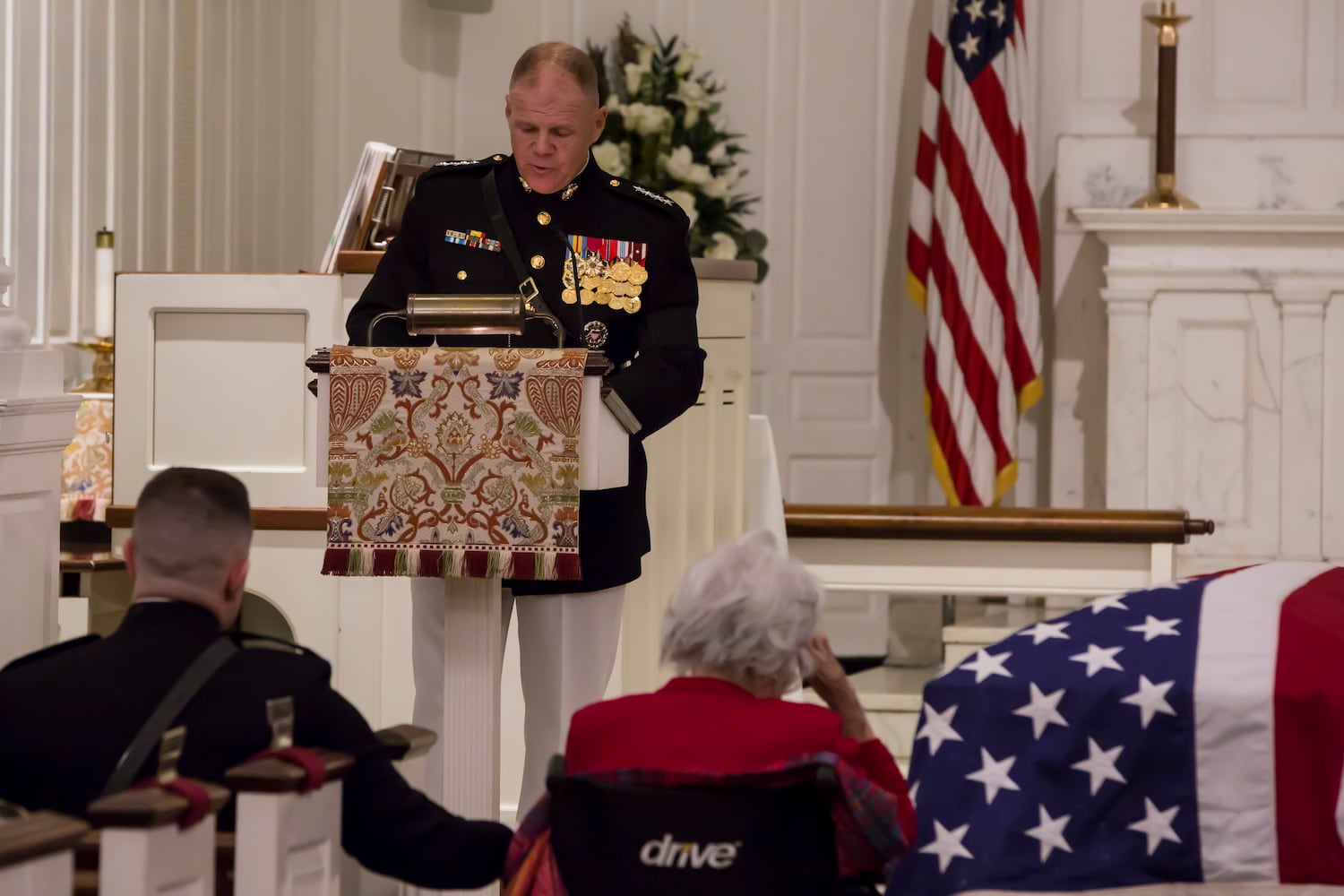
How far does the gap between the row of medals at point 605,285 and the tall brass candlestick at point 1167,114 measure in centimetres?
391

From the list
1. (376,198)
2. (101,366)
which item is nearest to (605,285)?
(376,198)

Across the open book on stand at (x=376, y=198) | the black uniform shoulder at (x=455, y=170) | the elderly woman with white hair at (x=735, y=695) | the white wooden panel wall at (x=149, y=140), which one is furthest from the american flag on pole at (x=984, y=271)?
the elderly woman with white hair at (x=735, y=695)

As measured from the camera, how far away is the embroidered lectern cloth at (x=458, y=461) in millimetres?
2223

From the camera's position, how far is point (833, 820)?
1.74 meters

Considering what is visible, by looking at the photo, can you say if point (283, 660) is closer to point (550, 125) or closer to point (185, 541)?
point (185, 541)

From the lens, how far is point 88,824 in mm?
1572

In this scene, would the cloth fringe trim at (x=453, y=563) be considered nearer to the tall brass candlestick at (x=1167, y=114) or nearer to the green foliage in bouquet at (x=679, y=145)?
the green foliage in bouquet at (x=679, y=145)

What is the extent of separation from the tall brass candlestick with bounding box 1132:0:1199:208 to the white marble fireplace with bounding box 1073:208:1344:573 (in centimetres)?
18

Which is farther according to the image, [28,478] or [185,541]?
[28,478]

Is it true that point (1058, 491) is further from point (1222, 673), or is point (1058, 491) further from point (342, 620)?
point (1222, 673)

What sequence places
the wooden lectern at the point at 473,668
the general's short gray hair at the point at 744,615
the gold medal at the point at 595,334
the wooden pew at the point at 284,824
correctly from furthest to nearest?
the gold medal at the point at 595,334 < the wooden lectern at the point at 473,668 < the general's short gray hair at the point at 744,615 < the wooden pew at the point at 284,824

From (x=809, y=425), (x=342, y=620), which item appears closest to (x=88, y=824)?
(x=342, y=620)

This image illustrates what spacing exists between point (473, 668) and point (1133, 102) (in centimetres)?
501

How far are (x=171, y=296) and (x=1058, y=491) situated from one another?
3.95 metres
